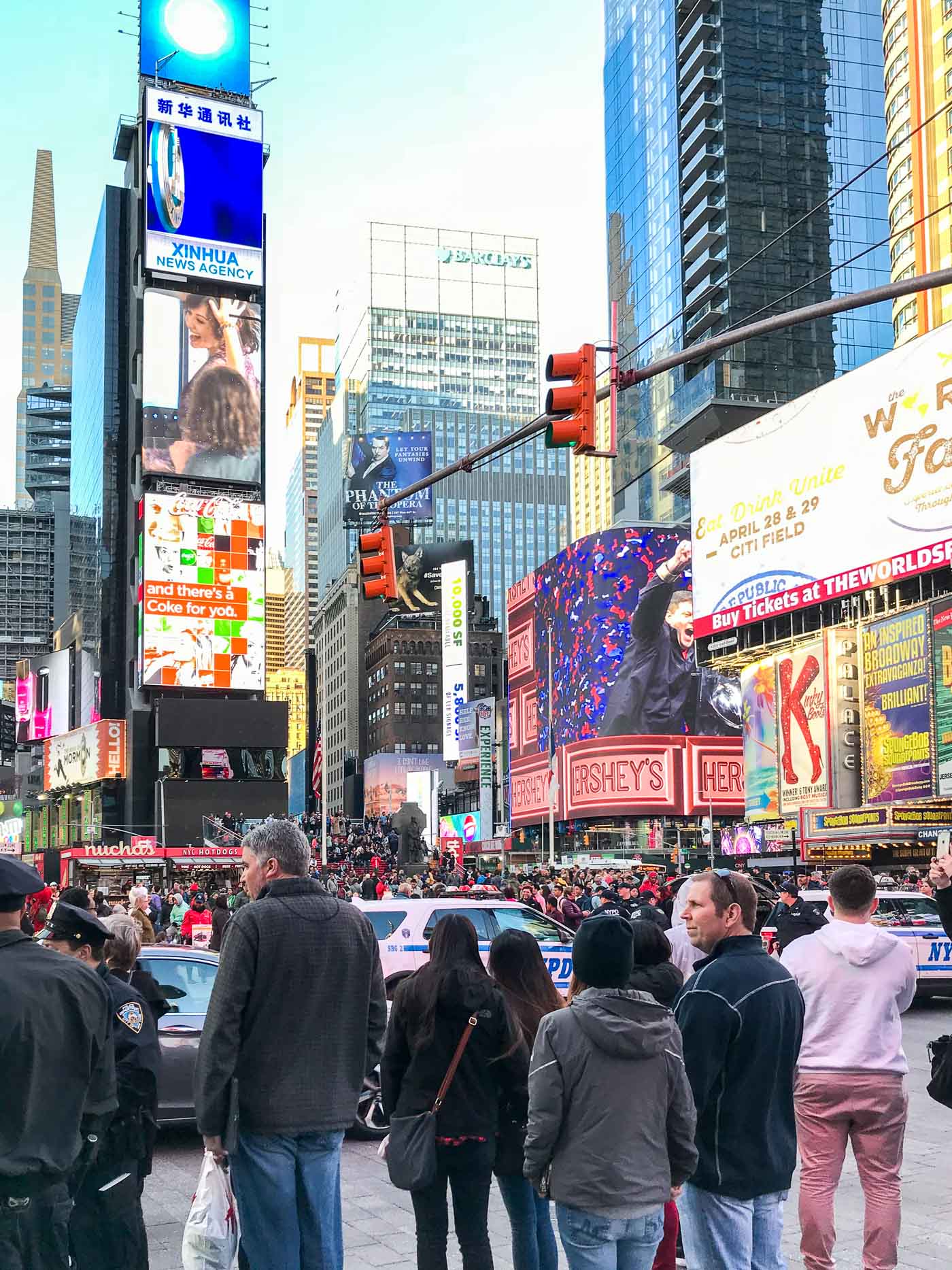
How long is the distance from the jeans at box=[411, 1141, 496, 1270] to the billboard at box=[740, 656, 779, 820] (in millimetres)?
52326

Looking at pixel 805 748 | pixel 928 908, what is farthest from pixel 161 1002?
pixel 805 748

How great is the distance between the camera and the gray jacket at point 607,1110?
4.72 metres

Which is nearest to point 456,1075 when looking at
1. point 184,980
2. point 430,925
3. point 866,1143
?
point 866,1143

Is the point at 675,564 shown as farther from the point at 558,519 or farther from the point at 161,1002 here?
the point at 558,519

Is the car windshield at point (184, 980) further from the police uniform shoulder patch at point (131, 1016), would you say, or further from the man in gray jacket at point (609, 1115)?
the man in gray jacket at point (609, 1115)

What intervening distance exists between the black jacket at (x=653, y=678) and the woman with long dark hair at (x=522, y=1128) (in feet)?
249

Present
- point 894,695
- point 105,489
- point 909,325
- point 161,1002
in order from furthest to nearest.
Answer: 1. point 909,325
2. point 105,489
3. point 894,695
4. point 161,1002

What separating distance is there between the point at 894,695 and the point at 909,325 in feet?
209

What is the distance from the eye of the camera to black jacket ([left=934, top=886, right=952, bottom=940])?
5727 millimetres

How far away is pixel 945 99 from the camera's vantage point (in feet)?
305

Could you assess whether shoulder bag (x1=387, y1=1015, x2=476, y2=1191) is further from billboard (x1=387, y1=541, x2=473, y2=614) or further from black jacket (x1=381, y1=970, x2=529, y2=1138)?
billboard (x1=387, y1=541, x2=473, y2=614)

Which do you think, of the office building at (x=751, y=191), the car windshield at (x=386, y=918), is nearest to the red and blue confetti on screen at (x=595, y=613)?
the office building at (x=751, y=191)

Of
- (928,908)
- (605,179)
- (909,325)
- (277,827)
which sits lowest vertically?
(928,908)

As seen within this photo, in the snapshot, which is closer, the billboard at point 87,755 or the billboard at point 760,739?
the billboard at point 760,739
